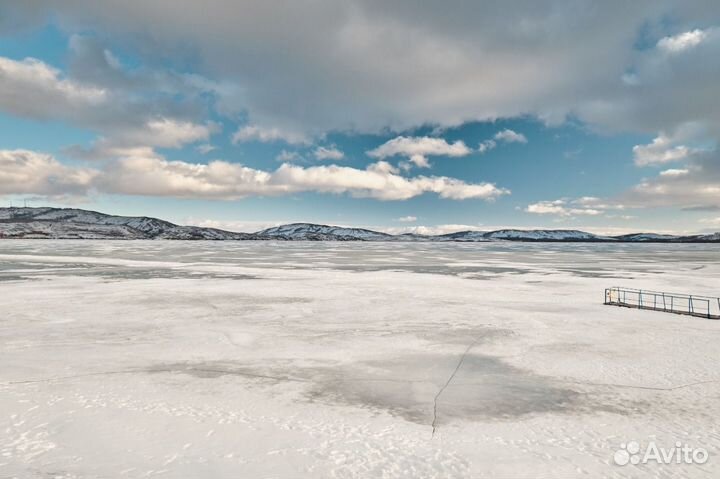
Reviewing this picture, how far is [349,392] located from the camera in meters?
10.3

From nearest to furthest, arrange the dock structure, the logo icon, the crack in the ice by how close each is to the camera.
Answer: the logo icon → the crack in the ice → the dock structure

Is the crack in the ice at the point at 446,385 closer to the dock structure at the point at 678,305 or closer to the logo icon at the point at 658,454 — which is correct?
the logo icon at the point at 658,454

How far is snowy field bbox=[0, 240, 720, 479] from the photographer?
723cm

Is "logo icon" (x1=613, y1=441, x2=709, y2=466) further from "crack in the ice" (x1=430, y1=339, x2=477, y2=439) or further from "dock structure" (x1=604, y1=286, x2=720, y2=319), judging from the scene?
"dock structure" (x1=604, y1=286, x2=720, y2=319)

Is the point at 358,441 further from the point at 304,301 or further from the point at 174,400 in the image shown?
the point at 304,301

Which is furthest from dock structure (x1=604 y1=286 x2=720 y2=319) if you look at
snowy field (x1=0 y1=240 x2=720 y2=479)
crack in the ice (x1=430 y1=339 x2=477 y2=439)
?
crack in the ice (x1=430 y1=339 x2=477 y2=439)

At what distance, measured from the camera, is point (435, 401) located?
973 cm

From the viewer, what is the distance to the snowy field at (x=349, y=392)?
23.7 feet

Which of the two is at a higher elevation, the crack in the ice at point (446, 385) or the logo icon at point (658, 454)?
the crack in the ice at point (446, 385)

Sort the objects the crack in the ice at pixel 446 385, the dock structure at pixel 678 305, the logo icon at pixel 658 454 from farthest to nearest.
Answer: the dock structure at pixel 678 305, the crack in the ice at pixel 446 385, the logo icon at pixel 658 454

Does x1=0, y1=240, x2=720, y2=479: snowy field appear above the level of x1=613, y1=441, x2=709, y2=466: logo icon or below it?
above

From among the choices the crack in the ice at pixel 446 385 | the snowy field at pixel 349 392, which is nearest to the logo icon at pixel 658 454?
the snowy field at pixel 349 392

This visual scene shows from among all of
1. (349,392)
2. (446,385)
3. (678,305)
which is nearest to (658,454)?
(446,385)

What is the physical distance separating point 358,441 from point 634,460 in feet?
15.6
